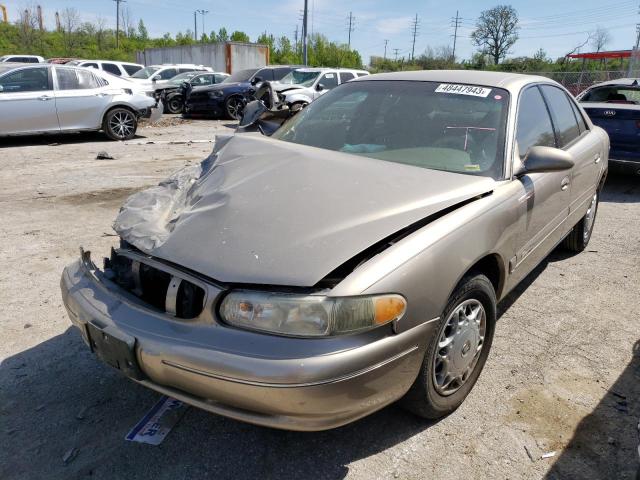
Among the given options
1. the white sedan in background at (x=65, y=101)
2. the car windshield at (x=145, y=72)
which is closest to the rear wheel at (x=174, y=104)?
the car windshield at (x=145, y=72)

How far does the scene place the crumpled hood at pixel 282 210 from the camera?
6.54 feet

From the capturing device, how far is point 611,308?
12.2 ft

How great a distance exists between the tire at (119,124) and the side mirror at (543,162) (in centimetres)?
1005

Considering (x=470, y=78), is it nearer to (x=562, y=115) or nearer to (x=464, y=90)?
(x=464, y=90)

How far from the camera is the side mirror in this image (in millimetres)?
Answer: 2795

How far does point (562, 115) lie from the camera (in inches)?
156

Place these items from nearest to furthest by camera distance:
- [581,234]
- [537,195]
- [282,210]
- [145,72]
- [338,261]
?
[338,261] → [282,210] → [537,195] → [581,234] → [145,72]

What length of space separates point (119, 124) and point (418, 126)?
9634 mm

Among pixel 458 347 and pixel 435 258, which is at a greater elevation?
pixel 435 258

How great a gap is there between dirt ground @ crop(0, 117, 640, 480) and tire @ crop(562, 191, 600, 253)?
0.45m

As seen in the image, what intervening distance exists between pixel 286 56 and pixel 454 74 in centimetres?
6330

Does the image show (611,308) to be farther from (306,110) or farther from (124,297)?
(124,297)

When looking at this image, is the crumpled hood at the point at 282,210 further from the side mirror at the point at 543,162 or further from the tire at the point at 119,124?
the tire at the point at 119,124

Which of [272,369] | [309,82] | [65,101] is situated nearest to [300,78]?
[309,82]
